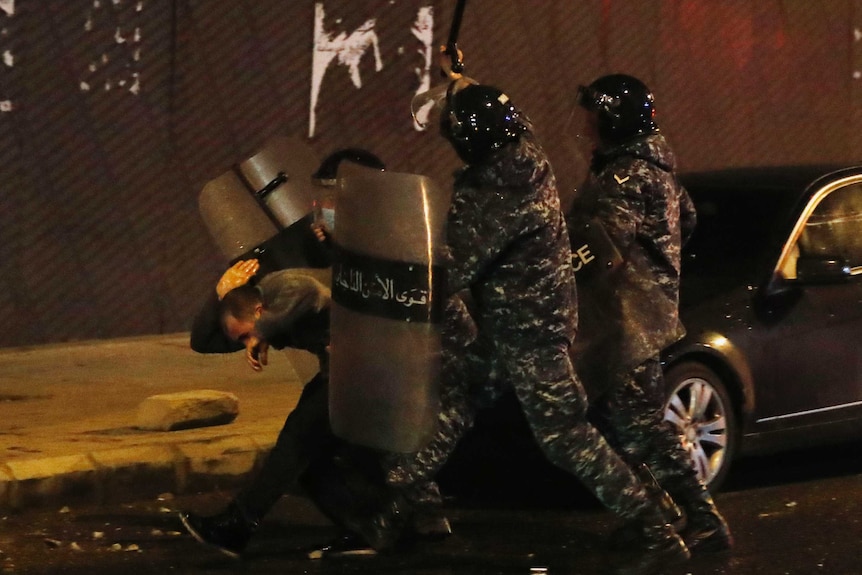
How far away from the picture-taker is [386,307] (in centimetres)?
504

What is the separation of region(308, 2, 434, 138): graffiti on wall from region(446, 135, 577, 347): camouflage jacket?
16.3ft

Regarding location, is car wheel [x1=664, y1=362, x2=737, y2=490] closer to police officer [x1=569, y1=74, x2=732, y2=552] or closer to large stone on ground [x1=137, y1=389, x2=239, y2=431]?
police officer [x1=569, y1=74, x2=732, y2=552]

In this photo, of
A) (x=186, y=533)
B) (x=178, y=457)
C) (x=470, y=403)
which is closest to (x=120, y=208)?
(x=178, y=457)

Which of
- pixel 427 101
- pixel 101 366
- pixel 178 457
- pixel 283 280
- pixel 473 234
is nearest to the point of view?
pixel 473 234

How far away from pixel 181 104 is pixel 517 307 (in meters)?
5.01

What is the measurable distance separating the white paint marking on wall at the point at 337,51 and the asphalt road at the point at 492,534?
3.88 meters

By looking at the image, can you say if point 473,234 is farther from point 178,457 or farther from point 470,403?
point 178,457

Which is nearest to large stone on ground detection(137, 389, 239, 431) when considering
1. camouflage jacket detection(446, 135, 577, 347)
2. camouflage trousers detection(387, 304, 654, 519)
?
camouflage trousers detection(387, 304, 654, 519)

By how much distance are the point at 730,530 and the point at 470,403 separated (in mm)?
1406

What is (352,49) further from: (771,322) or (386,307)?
(386,307)

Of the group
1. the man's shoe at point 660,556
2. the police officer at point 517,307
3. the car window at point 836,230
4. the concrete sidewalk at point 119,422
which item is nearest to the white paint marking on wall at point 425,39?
the concrete sidewalk at point 119,422

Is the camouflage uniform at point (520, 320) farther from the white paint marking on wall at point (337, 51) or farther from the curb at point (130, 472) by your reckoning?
the white paint marking on wall at point (337, 51)

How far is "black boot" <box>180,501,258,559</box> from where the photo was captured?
5637 mm

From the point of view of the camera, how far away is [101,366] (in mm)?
8961
